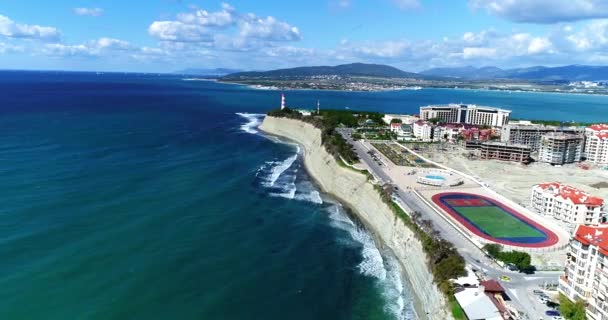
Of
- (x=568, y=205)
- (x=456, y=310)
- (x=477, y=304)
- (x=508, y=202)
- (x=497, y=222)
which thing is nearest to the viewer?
(x=477, y=304)

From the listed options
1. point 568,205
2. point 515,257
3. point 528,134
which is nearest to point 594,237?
point 515,257

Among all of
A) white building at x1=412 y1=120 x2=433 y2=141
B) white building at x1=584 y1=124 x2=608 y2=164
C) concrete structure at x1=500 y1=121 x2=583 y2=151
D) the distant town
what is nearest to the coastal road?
the distant town

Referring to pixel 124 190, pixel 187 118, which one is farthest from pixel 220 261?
pixel 187 118

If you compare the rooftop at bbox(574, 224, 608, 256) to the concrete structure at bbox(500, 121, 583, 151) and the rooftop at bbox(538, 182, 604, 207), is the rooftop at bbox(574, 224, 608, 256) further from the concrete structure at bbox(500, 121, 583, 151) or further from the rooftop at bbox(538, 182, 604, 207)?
the concrete structure at bbox(500, 121, 583, 151)

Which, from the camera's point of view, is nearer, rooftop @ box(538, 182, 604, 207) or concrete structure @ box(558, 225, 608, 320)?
concrete structure @ box(558, 225, 608, 320)

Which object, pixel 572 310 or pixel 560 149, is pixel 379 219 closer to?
pixel 572 310

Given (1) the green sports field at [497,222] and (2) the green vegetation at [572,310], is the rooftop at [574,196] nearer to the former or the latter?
(1) the green sports field at [497,222]

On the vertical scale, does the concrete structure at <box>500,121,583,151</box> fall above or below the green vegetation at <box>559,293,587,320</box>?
above
